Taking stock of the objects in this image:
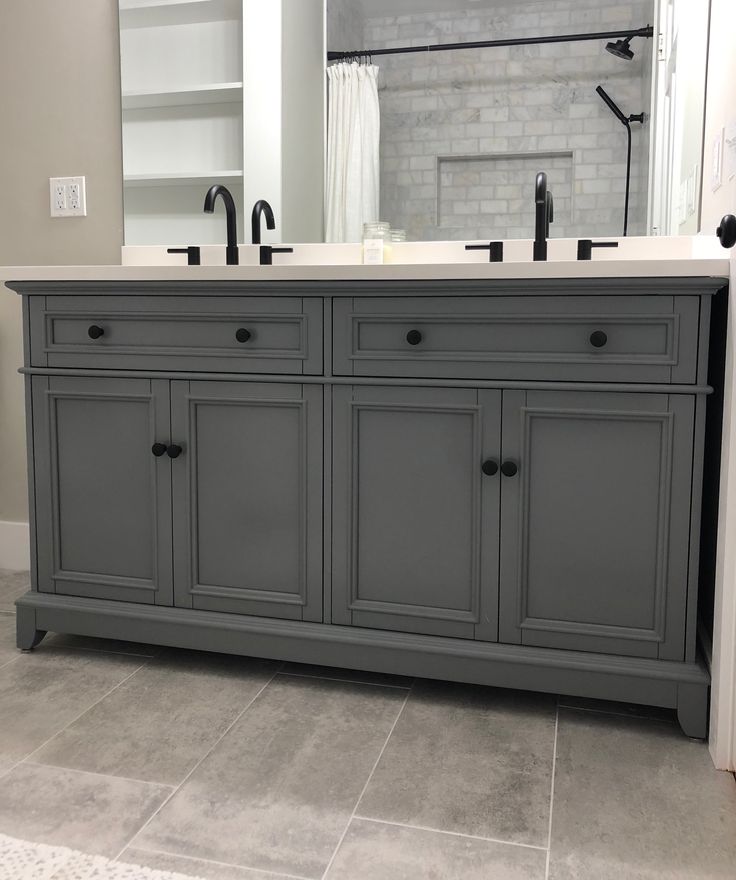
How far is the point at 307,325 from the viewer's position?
179 centimetres

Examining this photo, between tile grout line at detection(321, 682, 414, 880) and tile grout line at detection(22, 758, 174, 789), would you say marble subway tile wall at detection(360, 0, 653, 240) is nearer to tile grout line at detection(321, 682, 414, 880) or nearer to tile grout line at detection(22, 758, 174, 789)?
tile grout line at detection(321, 682, 414, 880)

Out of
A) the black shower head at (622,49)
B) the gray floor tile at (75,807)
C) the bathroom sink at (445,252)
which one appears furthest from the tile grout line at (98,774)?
the black shower head at (622,49)

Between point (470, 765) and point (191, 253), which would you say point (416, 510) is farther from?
point (191, 253)

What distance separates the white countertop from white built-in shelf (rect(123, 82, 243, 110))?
0.74 metres

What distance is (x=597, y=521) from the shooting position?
166cm

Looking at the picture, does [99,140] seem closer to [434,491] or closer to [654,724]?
[434,491]

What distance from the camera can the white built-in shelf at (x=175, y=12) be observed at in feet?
7.88

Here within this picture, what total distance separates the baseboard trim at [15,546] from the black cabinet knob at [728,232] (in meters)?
2.25

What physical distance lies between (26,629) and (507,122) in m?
1.76

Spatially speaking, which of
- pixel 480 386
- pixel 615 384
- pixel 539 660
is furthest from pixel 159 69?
pixel 539 660

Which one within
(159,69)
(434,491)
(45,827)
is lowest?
(45,827)

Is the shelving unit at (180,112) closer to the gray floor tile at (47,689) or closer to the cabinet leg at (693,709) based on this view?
the gray floor tile at (47,689)

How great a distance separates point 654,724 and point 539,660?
0.26 m

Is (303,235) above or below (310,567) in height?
above
